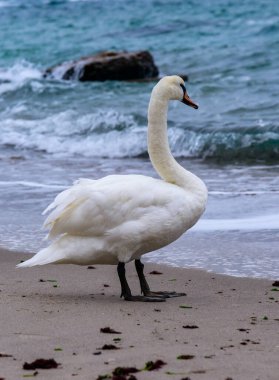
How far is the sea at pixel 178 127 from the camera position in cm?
894

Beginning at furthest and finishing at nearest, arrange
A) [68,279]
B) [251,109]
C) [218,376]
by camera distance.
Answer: [251,109] → [68,279] → [218,376]

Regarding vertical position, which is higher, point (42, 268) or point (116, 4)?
point (116, 4)

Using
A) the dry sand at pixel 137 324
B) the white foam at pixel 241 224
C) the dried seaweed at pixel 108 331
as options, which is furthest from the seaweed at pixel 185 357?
the white foam at pixel 241 224

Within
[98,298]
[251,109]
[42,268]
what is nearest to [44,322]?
[98,298]

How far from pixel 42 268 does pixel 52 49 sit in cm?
2679

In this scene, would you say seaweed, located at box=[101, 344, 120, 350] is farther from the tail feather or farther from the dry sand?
the tail feather

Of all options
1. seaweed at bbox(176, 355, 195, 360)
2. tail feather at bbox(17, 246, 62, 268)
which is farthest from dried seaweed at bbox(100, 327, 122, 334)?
tail feather at bbox(17, 246, 62, 268)

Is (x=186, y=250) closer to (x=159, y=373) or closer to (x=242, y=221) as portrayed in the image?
(x=242, y=221)

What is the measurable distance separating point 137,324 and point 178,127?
10.9 meters

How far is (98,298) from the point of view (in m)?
6.68

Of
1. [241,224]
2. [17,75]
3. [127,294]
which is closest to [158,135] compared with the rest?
[127,294]

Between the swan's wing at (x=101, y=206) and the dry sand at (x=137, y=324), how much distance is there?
0.46 meters

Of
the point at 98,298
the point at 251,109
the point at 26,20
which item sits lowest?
the point at 98,298

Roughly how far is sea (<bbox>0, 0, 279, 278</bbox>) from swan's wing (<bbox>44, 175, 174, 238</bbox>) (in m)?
1.19
